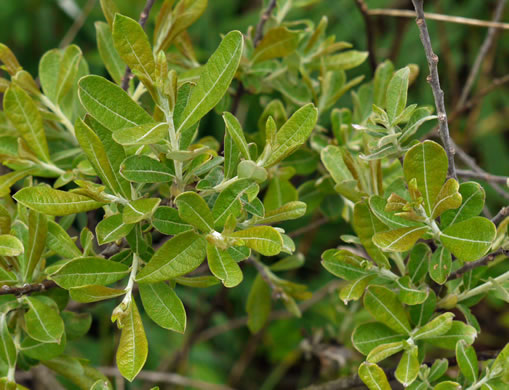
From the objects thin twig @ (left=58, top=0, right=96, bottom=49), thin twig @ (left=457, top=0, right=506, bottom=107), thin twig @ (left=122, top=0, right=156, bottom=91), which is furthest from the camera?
thin twig @ (left=58, top=0, right=96, bottom=49)

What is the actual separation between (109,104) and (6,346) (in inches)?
13.5

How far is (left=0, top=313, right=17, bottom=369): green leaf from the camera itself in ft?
2.22

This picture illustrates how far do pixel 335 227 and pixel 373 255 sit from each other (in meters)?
1.02

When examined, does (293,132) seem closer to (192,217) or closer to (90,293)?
(192,217)

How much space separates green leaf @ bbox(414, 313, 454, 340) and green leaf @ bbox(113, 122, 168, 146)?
0.41 meters

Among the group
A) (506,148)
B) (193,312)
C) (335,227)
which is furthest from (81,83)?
(506,148)

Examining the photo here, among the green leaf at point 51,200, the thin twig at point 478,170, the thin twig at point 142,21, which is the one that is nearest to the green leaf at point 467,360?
the thin twig at point 478,170

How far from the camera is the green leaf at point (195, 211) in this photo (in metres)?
0.59

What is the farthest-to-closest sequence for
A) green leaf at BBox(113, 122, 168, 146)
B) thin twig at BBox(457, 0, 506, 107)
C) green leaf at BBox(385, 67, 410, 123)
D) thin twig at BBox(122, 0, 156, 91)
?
thin twig at BBox(457, 0, 506, 107)
thin twig at BBox(122, 0, 156, 91)
green leaf at BBox(385, 67, 410, 123)
green leaf at BBox(113, 122, 168, 146)

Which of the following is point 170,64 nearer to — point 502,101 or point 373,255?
point 373,255

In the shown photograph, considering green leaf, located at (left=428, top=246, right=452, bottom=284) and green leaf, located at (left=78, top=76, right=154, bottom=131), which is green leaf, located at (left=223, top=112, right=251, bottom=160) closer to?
green leaf, located at (left=78, top=76, right=154, bottom=131)

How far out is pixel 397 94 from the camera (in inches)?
26.4

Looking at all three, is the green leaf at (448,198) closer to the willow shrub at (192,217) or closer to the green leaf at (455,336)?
the willow shrub at (192,217)

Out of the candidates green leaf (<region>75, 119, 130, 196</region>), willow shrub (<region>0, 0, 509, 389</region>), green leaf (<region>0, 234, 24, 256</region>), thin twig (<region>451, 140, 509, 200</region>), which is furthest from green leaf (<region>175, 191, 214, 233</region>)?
thin twig (<region>451, 140, 509, 200</region>)
